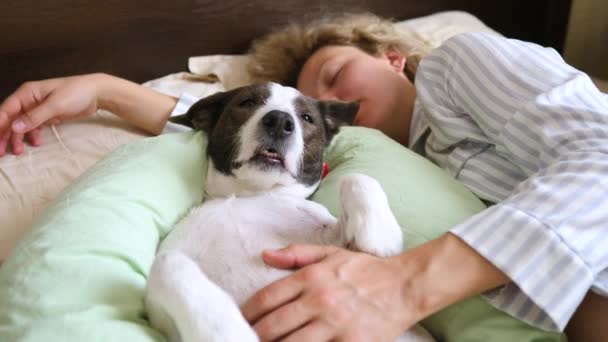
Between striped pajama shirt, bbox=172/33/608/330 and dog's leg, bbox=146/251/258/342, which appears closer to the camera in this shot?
dog's leg, bbox=146/251/258/342

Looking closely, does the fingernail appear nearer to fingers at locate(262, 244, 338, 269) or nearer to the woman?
the woman

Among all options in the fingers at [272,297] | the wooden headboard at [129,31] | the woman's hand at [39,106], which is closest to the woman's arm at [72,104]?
the woman's hand at [39,106]

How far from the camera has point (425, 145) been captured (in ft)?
4.87

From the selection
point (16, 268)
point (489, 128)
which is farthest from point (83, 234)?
point (489, 128)

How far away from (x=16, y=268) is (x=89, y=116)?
800 millimetres

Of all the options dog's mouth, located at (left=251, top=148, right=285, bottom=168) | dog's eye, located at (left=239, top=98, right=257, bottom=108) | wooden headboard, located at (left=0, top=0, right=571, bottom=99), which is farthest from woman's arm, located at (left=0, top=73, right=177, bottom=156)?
dog's mouth, located at (left=251, top=148, right=285, bottom=168)

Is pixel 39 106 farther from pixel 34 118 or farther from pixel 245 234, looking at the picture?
pixel 245 234

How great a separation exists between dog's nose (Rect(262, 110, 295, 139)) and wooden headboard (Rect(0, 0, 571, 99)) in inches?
38.2

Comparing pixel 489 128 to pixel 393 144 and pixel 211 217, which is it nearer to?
pixel 393 144

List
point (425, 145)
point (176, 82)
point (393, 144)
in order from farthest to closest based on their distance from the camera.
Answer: point (176, 82)
point (425, 145)
point (393, 144)

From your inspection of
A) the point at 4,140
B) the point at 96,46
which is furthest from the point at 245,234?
the point at 96,46

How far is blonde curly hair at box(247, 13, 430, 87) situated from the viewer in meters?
1.79

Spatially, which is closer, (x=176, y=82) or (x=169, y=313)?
(x=169, y=313)

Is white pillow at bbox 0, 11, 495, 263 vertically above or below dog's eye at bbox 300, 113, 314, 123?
below
